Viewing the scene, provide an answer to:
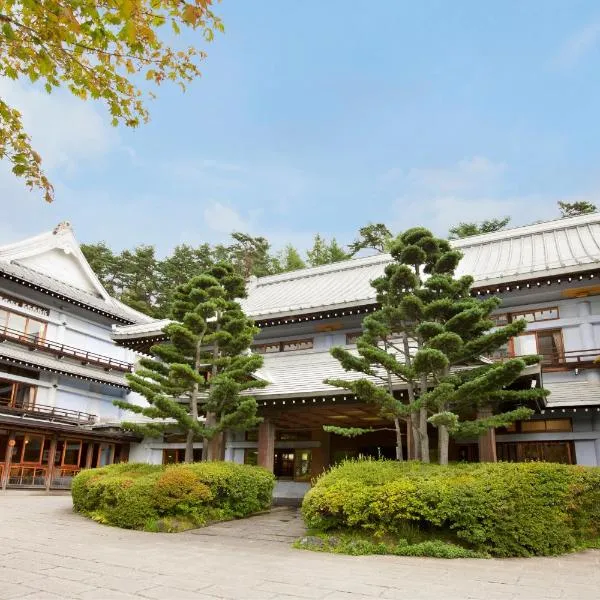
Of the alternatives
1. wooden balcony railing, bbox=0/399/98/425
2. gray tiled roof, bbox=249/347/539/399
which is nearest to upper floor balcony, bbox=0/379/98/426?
wooden balcony railing, bbox=0/399/98/425

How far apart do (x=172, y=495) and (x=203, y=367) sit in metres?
4.78

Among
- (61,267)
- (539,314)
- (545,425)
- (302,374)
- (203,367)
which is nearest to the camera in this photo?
(545,425)

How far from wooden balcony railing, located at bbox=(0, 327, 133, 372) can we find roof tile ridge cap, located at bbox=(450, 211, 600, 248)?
20193 millimetres

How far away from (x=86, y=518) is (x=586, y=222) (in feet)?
61.9

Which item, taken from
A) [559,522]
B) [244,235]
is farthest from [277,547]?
[244,235]

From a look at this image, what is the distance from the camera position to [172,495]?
10758mm

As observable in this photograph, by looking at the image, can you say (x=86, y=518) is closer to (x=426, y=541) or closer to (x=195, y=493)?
(x=195, y=493)

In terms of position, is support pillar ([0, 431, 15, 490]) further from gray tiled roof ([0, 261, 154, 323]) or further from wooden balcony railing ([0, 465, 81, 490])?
gray tiled roof ([0, 261, 154, 323])

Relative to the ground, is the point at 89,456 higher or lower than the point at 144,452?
lower

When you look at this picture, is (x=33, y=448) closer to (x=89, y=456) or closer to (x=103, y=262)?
(x=89, y=456)

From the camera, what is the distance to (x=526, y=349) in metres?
15.3

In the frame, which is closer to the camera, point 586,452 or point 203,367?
point 586,452

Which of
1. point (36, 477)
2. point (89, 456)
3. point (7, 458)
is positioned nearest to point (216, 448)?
point (36, 477)

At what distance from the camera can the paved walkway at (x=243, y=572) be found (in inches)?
220
